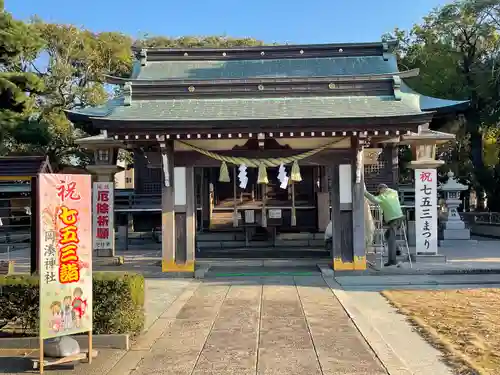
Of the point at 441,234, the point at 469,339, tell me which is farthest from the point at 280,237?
the point at 469,339

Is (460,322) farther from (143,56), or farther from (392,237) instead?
(143,56)

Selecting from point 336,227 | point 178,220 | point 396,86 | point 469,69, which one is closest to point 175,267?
point 178,220

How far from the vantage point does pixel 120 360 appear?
5781mm

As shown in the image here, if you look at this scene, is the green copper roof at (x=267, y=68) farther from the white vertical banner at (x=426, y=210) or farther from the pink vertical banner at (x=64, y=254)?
the pink vertical banner at (x=64, y=254)

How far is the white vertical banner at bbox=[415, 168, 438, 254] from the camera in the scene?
532 inches

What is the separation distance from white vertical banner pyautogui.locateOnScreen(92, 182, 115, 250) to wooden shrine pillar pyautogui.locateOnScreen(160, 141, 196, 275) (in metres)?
4.11

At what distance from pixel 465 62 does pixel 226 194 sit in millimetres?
18656

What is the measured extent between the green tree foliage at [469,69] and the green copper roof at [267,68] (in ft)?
29.4

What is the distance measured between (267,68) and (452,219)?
11376 millimetres

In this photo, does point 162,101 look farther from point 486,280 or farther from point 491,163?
point 491,163

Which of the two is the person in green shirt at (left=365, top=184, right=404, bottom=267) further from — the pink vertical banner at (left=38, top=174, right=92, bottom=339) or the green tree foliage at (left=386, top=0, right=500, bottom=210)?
the green tree foliage at (left=386, top=0, right=500, bottom=210)

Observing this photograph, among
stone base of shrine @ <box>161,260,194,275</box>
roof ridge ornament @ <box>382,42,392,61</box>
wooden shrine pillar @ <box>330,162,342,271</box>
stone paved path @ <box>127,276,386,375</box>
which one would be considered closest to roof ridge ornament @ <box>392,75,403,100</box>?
wooden shrine pillar @ <box>330,162,342,271</box>

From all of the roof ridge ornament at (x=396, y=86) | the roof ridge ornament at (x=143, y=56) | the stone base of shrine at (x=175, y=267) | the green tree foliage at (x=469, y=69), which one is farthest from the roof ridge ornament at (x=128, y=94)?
the green tree foliage at (x=469, y=69)

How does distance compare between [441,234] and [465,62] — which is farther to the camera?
[465,62]
